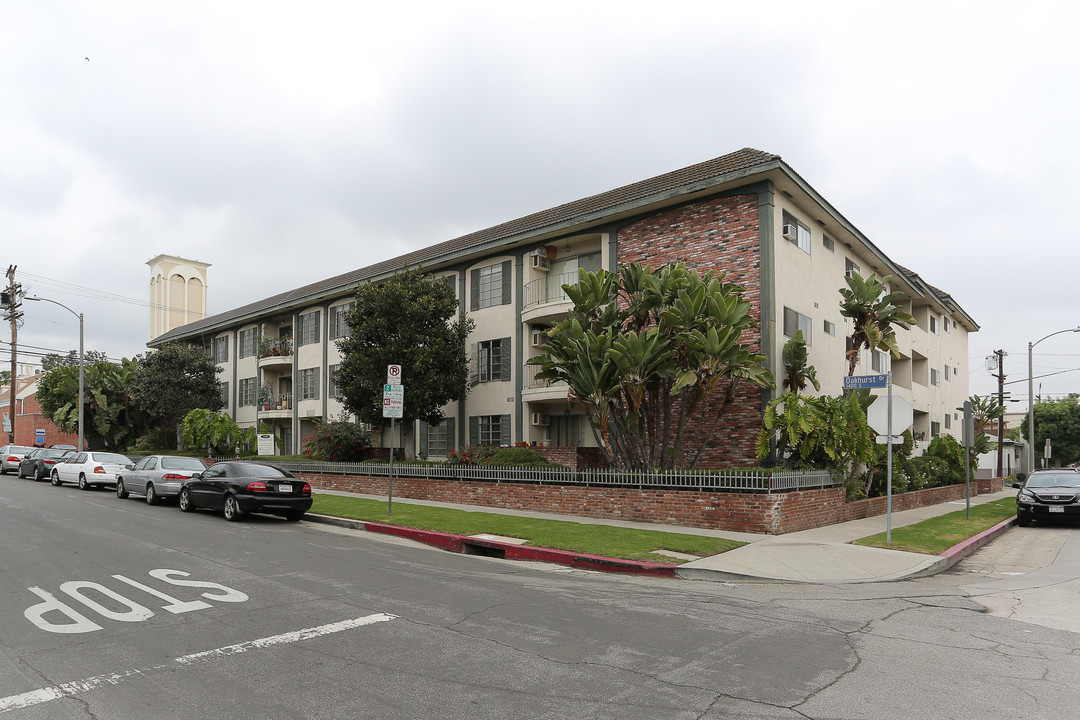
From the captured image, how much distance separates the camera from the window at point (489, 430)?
82.1 feet

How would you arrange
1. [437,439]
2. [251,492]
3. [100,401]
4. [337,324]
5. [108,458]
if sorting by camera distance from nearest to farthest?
1. [251,492]
2. [108,458]
3. [437,439]
4. [337,324]
5. [100,401]

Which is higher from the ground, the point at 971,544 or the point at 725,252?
the point at 725,252

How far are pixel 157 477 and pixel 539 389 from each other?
36.8ft

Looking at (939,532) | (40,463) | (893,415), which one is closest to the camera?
(893,415)

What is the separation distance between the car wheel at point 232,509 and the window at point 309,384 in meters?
17.5

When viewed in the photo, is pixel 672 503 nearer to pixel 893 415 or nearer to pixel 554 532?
pixel 554 532

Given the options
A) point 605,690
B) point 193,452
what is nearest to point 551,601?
point 605,690

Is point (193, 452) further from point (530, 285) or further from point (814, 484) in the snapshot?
point (814, 484)

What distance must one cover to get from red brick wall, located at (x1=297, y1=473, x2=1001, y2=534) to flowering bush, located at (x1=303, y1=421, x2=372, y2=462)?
572 centimetres

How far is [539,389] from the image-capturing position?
23500 millimetres

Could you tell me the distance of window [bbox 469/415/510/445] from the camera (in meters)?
25.0

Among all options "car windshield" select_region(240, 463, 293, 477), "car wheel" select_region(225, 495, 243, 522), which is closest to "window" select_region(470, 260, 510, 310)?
"car windshield" select_region(240, 463, 293, 477)

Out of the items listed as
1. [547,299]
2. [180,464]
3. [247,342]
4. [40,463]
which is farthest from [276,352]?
[547,299]

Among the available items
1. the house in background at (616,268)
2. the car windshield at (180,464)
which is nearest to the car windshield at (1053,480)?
the house in background at (616,268)
